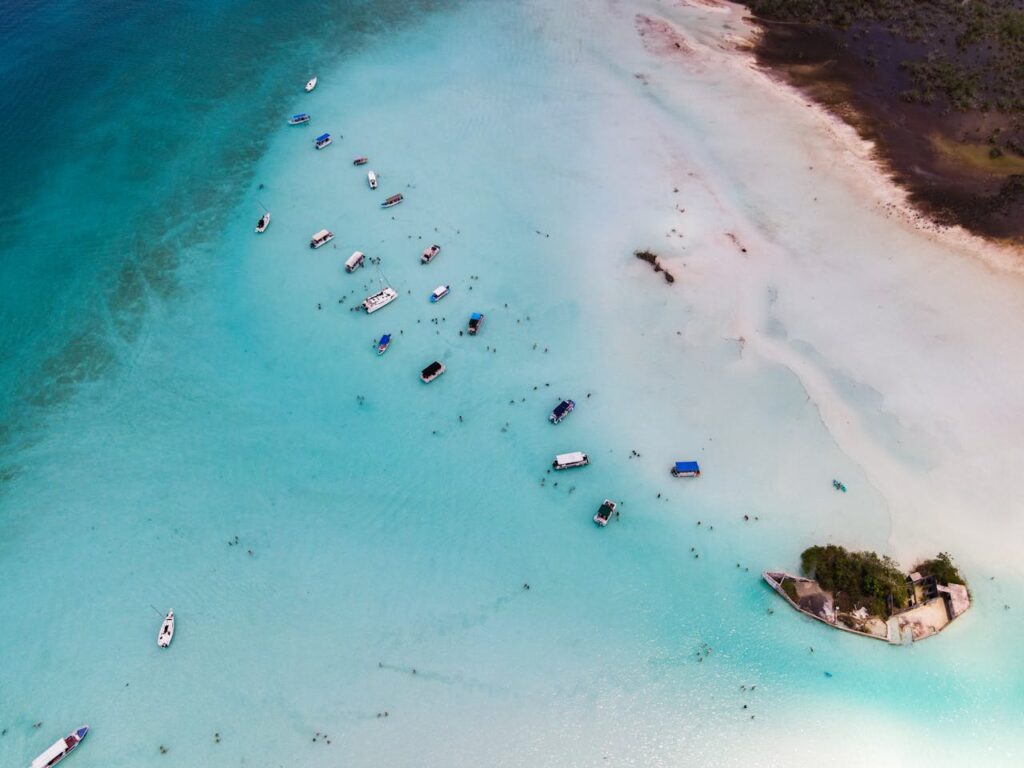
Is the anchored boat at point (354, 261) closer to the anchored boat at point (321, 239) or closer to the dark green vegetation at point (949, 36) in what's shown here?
the anchored boat at point (321, 239)

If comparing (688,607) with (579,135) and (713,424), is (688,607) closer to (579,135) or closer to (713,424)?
(713,424)

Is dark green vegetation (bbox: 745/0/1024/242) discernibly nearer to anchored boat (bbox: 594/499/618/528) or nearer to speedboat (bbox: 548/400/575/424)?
speedboat (bbox: 548/400/575/424)

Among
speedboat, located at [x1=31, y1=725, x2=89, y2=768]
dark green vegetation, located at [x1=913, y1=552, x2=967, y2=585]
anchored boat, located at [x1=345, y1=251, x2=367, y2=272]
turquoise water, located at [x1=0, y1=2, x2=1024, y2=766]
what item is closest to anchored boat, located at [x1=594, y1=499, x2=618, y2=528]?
turquoise water, located at [x1=0, y1=2, x2=1024, y2=766]

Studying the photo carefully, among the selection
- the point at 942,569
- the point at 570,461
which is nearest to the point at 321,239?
the point at 570,461

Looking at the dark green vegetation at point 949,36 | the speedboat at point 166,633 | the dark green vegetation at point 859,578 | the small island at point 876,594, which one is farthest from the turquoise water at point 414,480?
the dark green vegetation at point 949,36

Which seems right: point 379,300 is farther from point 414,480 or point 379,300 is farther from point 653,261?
point 653,261

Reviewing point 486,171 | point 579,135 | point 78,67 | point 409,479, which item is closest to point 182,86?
point 78,67
